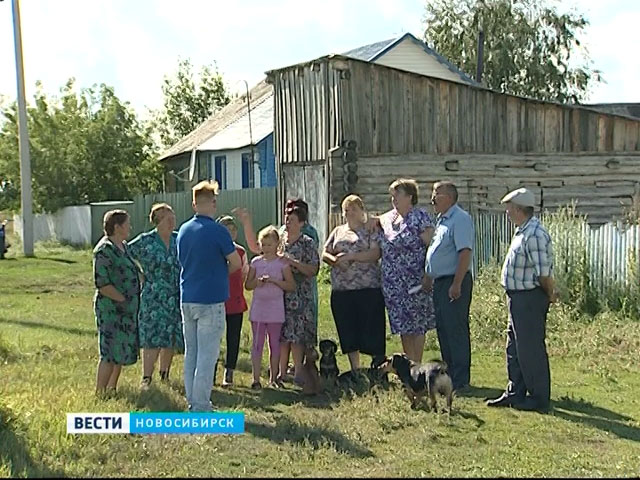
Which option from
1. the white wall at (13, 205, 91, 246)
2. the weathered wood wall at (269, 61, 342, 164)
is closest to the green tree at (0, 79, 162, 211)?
the white wall at (13, 205, 91, 246)

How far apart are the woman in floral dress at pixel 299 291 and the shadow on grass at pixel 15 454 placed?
3.06 meters

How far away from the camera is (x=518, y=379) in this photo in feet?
25.8

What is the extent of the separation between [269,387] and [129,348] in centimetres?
158

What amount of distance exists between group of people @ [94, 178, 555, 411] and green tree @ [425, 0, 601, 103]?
3363 centimetres

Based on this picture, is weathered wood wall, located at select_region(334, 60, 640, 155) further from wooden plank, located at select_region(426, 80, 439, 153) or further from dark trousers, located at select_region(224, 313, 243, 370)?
dark trousers, located at select_region(224, 313, 243, 370)

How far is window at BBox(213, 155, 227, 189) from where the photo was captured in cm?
3594

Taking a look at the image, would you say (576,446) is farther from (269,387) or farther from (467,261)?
(269,387)

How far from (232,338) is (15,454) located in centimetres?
350

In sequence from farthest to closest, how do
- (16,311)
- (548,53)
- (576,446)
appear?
(548,53) → (16,311) → (576,446)

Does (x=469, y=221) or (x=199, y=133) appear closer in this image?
(x=469, y=221)

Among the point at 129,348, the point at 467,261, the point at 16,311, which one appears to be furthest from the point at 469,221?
the point at 16,311

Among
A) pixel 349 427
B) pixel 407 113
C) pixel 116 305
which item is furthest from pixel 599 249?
pixel 407 113

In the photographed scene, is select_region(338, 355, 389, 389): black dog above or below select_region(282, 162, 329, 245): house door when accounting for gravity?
below

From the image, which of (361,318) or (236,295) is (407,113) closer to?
(236,295)
